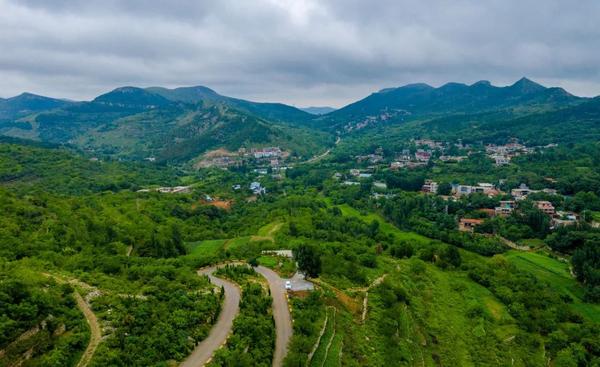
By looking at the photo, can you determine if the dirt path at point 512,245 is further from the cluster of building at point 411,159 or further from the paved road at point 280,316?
the cluster of building at point 411,159

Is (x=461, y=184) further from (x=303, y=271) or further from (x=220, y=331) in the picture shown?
(x=220, y=331)

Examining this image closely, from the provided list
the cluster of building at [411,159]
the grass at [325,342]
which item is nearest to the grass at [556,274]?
the grass at [325,342]

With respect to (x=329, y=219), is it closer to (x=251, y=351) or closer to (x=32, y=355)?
(x=251, y=351)

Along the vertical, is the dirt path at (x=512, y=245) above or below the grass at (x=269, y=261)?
below

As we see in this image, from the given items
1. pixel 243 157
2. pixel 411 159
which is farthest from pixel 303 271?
pixel 243 157

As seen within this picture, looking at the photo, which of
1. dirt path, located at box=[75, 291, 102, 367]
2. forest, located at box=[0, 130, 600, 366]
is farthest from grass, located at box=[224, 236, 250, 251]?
dirt path, located at box=[75, 291, 102, 367]

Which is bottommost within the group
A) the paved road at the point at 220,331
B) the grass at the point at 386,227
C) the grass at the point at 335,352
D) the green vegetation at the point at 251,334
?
the grass at the point at 386,227
